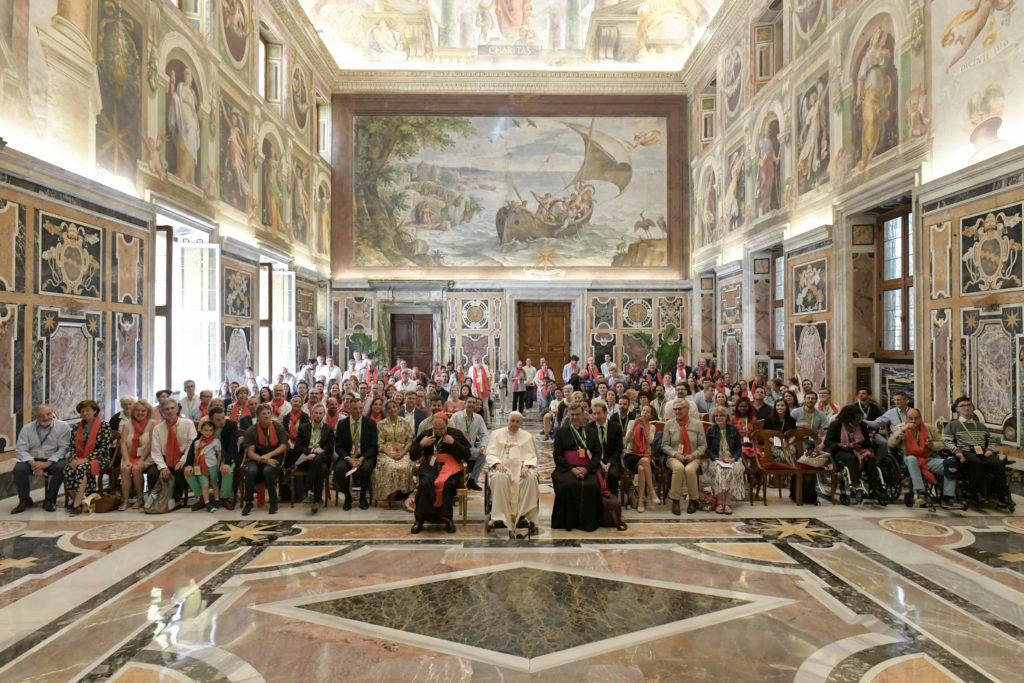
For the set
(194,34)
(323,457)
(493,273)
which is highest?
(194,34)

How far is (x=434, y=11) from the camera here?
18469 mm

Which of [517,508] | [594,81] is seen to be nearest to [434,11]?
[594,81]

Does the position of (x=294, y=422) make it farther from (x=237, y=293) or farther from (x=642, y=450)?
(x=237, y=293)

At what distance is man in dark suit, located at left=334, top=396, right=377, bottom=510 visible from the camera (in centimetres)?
678

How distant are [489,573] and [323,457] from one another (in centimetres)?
295

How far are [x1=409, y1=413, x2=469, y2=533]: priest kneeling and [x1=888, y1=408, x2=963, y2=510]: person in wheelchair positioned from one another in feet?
17.0

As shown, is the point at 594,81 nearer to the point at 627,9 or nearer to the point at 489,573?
the point at 627,9

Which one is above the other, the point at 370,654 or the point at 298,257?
the point at 298,257

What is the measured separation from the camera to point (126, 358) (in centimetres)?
864

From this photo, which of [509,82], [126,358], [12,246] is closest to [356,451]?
[126,358]

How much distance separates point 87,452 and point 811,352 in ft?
38.8

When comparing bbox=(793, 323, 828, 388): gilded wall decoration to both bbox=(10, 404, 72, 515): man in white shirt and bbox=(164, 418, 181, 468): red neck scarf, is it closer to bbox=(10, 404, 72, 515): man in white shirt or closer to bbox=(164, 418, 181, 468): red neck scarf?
bbox=(164, 418, 181, 468): red neck scarf

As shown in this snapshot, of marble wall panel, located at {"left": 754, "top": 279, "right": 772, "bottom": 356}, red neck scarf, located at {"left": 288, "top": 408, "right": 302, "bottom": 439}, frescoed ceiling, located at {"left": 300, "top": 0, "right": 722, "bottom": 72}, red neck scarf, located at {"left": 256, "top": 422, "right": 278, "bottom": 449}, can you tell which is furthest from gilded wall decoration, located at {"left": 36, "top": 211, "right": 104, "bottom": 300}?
marble wall panel, located at {"left": 754, "top": 279, "right": 772, "bottom": 356}

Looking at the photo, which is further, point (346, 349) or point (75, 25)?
point (346, 349)
